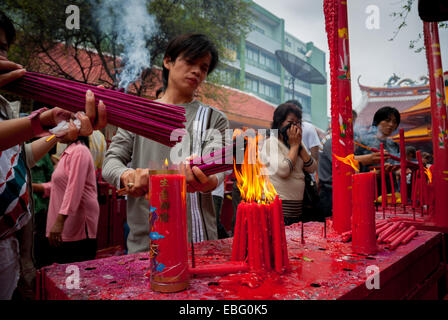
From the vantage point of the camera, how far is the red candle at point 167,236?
0.83 metres

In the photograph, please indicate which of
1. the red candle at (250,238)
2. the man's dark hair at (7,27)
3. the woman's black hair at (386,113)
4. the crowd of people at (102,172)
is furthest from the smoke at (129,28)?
the red candle at (250,238)

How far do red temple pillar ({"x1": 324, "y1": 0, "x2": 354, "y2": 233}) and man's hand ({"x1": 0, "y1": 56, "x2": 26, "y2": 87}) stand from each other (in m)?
1.66

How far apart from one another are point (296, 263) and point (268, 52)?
61.8ft

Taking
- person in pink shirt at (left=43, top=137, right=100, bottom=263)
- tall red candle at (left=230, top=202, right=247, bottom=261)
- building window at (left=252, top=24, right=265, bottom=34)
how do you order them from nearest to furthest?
tall red candle at (left=230, top=202, right=247, bottom=261) → person in pink shirt at (left=43, top=137, right=100, bottom=263) → building window at (left=252, top=24, right=265, bottom=34)

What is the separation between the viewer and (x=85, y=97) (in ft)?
3.54

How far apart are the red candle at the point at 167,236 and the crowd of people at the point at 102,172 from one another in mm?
290

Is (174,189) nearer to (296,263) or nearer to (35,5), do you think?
(296,263)

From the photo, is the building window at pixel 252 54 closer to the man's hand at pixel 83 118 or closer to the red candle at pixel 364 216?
the red candle at pixel 364 216

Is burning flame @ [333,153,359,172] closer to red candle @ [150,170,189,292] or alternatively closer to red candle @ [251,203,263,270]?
red candle @ [251,203,263,270]

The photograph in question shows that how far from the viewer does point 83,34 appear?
802 cm

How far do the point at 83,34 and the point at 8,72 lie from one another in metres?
8.25

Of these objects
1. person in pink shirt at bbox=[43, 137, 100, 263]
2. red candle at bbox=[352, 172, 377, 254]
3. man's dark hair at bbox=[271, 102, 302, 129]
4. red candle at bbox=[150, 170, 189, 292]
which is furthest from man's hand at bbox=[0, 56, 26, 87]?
man's dark hair at bbox=[271, 102, 302, 129]

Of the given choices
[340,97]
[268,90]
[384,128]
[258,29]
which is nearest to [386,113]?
[384,128]

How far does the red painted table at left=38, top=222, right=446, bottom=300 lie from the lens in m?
0.82
